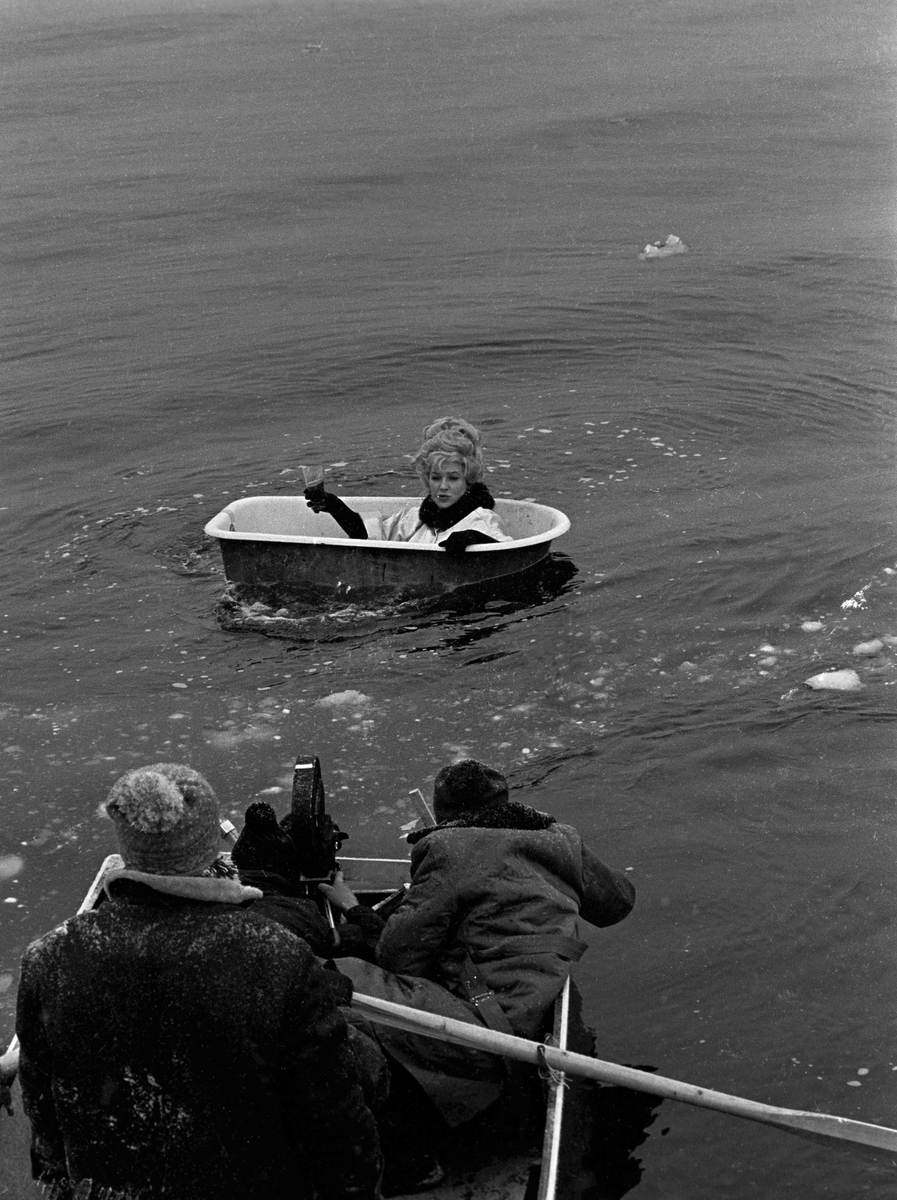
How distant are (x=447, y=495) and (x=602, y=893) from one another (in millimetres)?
4701

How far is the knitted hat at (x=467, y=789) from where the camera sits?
→ 16.2ft

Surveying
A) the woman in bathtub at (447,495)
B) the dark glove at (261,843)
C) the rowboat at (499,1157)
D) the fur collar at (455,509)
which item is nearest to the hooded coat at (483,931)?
the rowboat at (499,1157)

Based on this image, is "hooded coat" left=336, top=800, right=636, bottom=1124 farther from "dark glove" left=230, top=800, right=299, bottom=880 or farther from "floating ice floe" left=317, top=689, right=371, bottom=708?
"floating ice floe" left=317, top=689, right=371, bottom=708

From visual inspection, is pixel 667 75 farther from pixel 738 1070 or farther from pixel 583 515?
pixel 738 1070

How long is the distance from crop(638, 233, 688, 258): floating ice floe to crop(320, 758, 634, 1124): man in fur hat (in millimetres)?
16014

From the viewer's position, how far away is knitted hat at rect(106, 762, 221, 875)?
129 inches

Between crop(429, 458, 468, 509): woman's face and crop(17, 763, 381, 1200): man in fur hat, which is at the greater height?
crop(17, 763, 381, 1200): man in fur hat

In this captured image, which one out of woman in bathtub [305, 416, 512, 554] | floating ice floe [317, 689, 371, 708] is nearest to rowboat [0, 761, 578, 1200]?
floating ice floe [317, 689, 371, 708]

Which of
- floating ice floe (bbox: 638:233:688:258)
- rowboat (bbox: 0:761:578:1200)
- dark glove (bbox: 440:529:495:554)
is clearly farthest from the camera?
floating ice floe (bbox: 638:233:688:258)

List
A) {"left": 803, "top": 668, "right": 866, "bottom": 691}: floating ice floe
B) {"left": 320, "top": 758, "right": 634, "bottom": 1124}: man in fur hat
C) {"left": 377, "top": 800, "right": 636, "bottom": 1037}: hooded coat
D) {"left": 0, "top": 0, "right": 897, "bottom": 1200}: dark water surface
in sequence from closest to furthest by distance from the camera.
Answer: {"left": 320, "top": 758, "right": 634, "bottom": 1124}: man in fur hat
{"left": 377, "top": 800, "right": 636, "bottom": 1037}: hooded coat
{"left": 0, "top": 0, "right": 897, "bottom": 1200}: dark water surface
{"left": 803, "top": 668, "right": 866, "bottom": 691}: floating ice floe

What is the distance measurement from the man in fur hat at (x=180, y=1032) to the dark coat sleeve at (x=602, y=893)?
1.74 meters

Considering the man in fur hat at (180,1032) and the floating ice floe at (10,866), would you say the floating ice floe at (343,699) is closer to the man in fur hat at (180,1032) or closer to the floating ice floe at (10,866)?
the floating ice floe at (10,866)

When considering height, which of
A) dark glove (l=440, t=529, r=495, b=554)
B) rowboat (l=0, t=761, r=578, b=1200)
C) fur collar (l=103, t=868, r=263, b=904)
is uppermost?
fur collar (l=103, t=868, r=263, b=904)

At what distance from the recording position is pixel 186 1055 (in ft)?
10.8
